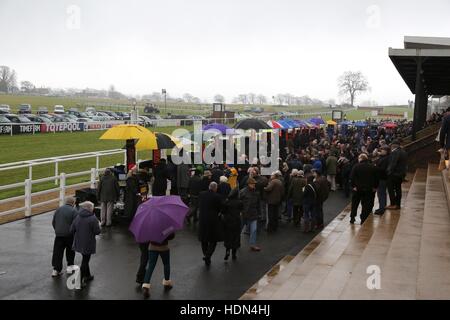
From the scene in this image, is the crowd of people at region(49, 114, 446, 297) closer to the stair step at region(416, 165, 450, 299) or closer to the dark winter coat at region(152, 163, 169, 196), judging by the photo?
the dark winter coat at region(152, 163, 169, 196)

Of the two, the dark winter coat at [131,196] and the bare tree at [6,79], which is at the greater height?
the bare tree at [6,79]

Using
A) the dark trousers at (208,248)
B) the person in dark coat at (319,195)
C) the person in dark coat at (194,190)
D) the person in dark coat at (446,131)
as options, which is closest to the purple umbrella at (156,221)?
the dark trousers at (208,248)

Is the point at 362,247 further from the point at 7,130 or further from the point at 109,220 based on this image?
the point at 7,130

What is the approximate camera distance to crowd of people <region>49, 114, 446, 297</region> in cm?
855

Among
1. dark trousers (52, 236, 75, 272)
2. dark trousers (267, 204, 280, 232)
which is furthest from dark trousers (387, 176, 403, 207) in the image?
dark trousers (52, 236, 75, 272)

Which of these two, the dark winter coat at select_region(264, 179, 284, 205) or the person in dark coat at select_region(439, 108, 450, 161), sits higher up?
the person in dark coat at select_region(439, 108, 450, 161)

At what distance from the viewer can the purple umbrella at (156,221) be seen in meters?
7.80

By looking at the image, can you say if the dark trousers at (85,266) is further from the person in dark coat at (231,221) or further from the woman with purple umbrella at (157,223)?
the person in dark coat at (231,221)

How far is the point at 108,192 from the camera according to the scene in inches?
487

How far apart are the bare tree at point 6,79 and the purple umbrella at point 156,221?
148791mm

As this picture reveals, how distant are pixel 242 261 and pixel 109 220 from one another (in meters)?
4.20

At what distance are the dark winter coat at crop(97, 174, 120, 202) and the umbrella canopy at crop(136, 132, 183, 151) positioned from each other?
1539mm

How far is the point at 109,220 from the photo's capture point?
12711mm

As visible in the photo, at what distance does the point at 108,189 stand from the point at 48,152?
48.1 ft
